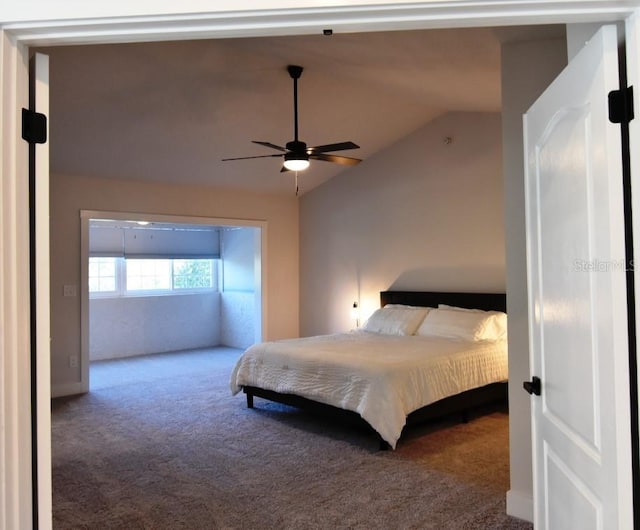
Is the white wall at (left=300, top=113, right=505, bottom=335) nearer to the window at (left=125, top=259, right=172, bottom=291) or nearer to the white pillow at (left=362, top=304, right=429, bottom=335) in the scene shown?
the white pillow at (left=362, top=304, right=429, bottom=335)

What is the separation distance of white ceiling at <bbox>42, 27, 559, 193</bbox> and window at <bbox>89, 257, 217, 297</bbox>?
253 centimetres

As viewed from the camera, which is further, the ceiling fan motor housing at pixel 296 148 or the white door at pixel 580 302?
the ceiling fan motor housing at pixel 296 148

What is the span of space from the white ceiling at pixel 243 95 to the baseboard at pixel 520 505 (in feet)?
8.01

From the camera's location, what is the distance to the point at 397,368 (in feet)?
12.6

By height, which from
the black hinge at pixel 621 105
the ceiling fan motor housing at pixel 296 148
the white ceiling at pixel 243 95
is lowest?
the black hinge at pixel 621 105

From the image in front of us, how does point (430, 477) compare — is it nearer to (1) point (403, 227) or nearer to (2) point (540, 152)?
(2) point (540, 152)

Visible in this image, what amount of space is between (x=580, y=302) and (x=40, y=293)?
1.40 metres

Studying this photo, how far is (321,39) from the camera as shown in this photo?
3420mm

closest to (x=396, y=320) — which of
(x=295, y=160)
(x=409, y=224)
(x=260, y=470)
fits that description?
(x=409, y=224)

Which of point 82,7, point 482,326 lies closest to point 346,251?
point 482,326

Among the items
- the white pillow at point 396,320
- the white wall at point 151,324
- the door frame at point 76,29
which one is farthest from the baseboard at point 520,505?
the white wall at point 151,324

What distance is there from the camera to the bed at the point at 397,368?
12.5 ft

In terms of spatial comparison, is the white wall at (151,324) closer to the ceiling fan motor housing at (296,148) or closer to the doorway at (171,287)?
the doorway at (171,287)

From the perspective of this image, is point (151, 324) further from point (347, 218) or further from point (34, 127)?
point (34, 127)
